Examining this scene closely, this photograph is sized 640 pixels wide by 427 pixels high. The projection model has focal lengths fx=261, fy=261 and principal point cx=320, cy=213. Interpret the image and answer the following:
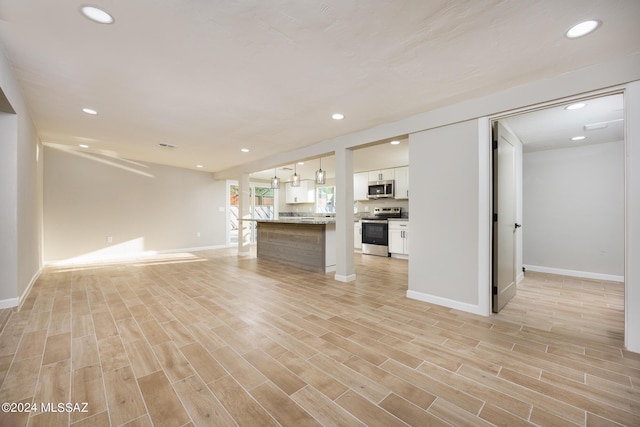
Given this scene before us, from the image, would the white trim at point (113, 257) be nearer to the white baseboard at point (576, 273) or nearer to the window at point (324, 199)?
the window at point (324, 199)

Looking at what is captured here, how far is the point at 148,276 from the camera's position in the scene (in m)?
4.47

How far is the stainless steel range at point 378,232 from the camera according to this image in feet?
22.2

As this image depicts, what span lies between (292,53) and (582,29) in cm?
197

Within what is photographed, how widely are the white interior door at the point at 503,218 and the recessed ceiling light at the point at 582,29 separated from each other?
1125mm

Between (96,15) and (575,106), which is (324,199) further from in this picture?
(96,15)

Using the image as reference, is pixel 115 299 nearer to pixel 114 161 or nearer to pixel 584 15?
pixel 114 161

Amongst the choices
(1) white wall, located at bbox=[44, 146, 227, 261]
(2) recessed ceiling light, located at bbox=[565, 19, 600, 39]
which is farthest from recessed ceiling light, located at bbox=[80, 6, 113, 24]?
(1) white wall, located at bbox=[44, 146, 227, 261]

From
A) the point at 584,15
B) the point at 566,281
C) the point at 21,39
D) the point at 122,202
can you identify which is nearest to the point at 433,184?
the point at 584,15

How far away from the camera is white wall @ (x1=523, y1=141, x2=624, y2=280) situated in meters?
4.27

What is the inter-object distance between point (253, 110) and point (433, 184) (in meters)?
2.37

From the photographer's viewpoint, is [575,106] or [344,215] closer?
[575,106]

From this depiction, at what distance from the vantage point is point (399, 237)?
6.48 metres

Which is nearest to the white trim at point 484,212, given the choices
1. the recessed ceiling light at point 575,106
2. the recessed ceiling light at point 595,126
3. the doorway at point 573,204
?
the recessed ceiling light at point 575,106

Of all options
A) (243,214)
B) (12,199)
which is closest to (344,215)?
(243,214)
